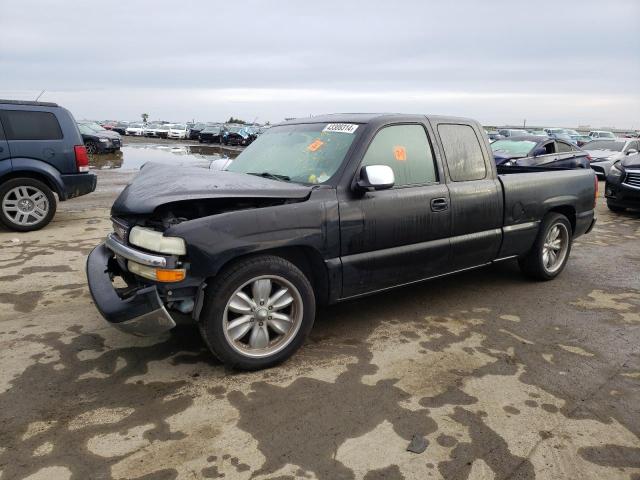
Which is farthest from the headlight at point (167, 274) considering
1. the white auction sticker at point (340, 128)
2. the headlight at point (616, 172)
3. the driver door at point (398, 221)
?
the headlight at point (616, 172)

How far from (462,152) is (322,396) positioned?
2594mm

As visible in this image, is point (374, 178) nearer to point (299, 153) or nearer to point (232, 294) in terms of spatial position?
A: point (299, 153)

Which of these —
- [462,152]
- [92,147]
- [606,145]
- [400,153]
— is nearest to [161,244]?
[400,153]

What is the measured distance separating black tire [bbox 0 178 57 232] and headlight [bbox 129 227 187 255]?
5.14 metres

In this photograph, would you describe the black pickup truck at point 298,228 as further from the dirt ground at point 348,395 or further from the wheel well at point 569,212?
the wheel well at point 569,212

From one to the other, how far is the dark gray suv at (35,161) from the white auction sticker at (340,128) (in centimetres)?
521

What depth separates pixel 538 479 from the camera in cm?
241

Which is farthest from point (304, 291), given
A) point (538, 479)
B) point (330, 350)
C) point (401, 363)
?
point (538, 479)

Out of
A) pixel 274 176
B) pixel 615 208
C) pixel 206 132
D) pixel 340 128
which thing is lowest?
pixel 615 208

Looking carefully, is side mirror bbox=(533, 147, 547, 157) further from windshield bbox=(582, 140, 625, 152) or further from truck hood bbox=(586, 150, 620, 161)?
windshield bbox=(582, 140, 625, 152)

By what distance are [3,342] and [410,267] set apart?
3.12 metres

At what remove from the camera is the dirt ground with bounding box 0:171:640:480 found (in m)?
2.51

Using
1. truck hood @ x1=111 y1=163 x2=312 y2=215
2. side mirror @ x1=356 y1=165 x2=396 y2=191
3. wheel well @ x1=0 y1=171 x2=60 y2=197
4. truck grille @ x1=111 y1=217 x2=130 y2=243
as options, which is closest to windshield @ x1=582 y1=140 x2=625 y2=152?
side mirror @ x1=356 y1=165 x2=396 y2=191

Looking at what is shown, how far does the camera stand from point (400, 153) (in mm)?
4082
